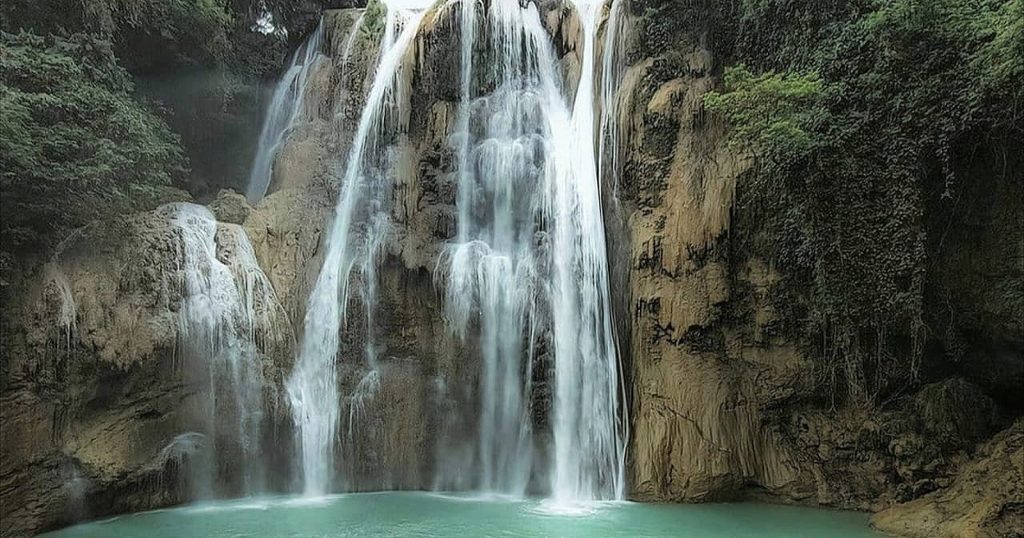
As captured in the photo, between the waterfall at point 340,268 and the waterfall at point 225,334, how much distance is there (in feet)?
2.56

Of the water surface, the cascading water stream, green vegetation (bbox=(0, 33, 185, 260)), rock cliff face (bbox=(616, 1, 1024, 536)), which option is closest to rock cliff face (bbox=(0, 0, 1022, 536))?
rock cliff face (bbox=(616, 1, 1024, 536))

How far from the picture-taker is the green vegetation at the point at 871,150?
34.8ft

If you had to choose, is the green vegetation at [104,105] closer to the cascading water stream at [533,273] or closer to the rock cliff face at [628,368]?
the rock cliff face at [628,368]

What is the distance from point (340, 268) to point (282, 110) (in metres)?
5.78

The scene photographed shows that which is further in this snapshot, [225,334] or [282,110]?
[282,110]

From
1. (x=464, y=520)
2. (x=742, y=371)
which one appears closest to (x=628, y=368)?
(x=742, y=371)

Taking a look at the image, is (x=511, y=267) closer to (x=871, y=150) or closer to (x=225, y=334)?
(x=225, y=334)

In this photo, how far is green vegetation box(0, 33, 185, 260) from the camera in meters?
10.4

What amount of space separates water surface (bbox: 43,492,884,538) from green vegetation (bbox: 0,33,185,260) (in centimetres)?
481

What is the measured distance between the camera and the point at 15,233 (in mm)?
10492

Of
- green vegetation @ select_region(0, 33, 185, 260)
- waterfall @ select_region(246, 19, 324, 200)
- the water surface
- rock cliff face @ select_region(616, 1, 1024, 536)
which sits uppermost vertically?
waterfall @ select_region(246, 19, 324, 200)

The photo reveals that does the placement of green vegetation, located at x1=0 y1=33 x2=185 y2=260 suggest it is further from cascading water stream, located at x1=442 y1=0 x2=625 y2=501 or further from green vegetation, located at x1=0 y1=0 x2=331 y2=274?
cascading water stream, located at x1=442 y1=0 x2=625 y2=501

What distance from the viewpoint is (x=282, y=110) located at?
1762 centimetres

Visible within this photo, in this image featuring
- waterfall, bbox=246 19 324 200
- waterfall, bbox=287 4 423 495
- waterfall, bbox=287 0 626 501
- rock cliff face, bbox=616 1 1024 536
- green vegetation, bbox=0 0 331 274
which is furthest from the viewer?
waterfall, bbox=246 19 324 200
